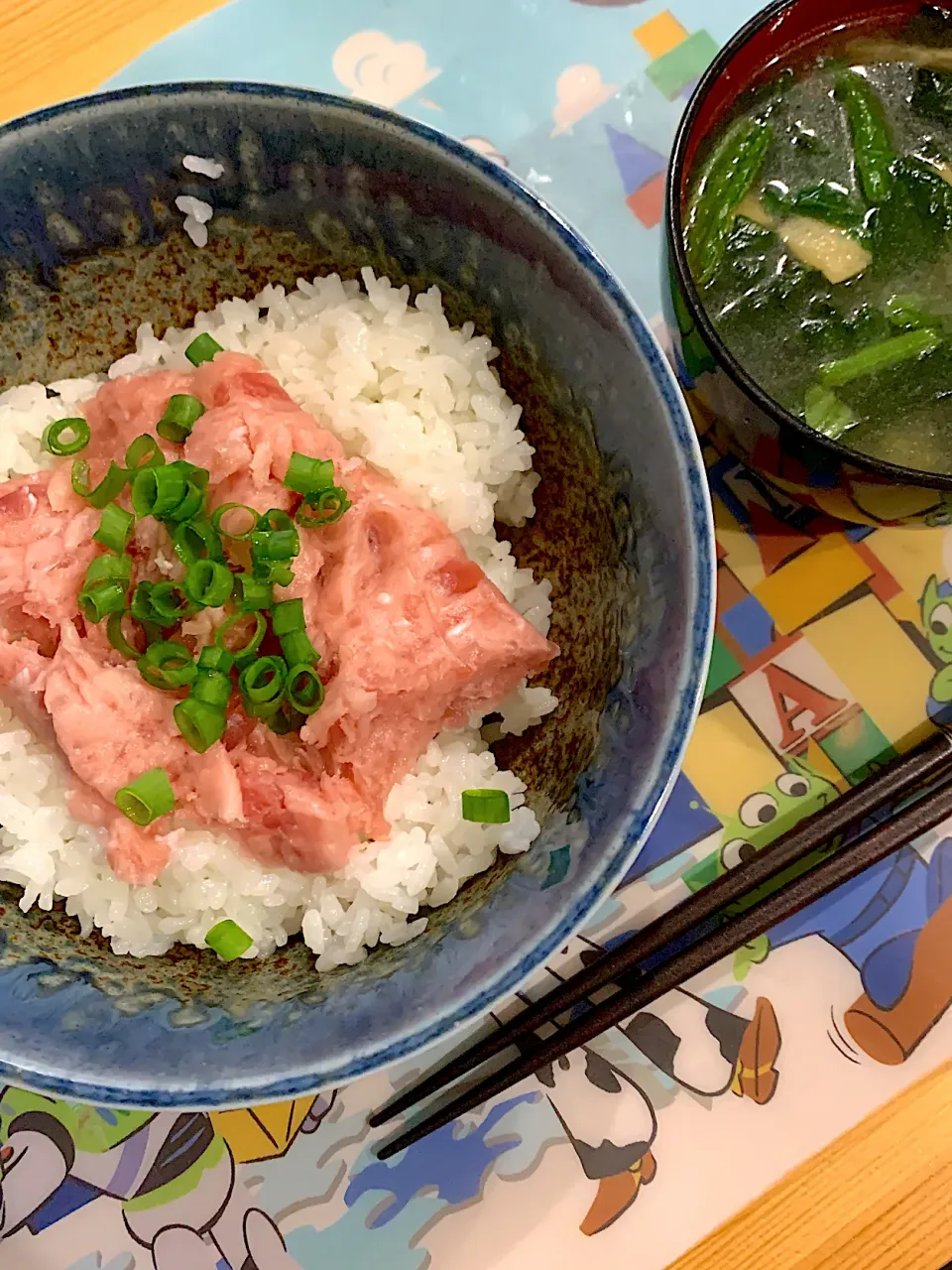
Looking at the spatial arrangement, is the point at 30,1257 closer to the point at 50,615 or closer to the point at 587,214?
the point at 50,615

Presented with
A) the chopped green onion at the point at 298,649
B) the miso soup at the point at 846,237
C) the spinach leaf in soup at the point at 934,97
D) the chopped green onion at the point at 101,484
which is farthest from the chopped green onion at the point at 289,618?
the spinach leaf in soup at the point at 934,97

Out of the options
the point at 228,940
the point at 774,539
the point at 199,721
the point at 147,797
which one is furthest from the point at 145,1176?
the point at 774,539

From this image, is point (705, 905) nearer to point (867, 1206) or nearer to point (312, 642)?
point (867, 1206)

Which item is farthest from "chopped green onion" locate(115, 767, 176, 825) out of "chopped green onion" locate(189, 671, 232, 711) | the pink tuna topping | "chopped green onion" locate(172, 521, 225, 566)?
"chopped green onion" locate(172, 521, 225, 566)

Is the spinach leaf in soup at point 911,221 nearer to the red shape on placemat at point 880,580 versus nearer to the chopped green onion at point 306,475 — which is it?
the red shape on placemat at point 880,580

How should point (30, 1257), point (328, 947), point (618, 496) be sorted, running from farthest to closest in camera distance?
Answer: point (30, 1257), point (328, 947), point (618, 496)

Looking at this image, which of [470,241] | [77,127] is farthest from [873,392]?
[77,127]

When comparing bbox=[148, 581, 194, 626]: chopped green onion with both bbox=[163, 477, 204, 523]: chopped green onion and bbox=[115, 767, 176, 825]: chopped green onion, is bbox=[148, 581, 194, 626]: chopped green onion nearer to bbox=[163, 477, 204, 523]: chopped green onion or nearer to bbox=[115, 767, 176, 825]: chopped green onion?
bbox=[163, 477, 204, 523]: chopped green onion
